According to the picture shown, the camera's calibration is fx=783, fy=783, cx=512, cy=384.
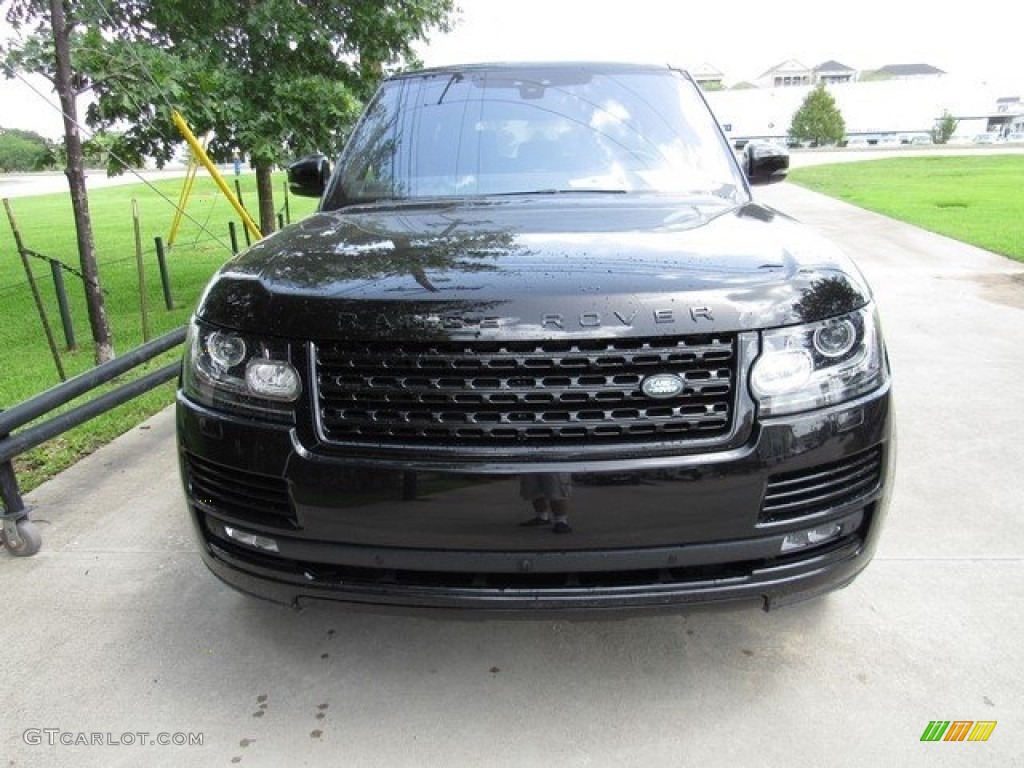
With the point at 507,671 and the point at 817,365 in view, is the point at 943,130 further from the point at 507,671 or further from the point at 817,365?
the point at 507,671

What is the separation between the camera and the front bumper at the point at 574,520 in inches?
74.7

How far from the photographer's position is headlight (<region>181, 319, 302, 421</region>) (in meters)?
2.03

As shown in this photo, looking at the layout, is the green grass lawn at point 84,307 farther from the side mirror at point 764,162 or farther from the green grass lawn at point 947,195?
the green grass lawn at point 947,195

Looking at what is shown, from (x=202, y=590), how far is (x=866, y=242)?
35.7 ft

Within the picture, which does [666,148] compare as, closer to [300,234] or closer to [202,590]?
[300,234]

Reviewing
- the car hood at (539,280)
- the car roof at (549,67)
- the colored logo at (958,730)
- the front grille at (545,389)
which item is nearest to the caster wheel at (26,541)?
the car hood at (539,280)

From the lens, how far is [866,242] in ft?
37.3

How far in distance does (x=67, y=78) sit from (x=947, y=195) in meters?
19.0

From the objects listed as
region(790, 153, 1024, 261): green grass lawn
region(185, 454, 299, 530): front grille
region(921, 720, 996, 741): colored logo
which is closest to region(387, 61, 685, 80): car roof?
region(185, 454, 299, 530): front grille

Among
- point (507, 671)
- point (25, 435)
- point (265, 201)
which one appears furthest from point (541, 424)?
point (265, 201)

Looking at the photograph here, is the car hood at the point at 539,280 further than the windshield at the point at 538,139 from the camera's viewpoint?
No

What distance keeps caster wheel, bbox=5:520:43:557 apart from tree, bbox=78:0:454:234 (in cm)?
417

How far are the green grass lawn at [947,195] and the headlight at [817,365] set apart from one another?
30.3ft

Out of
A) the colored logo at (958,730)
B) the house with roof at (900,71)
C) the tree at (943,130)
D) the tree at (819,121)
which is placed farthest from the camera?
the house with roof at (900,71)
